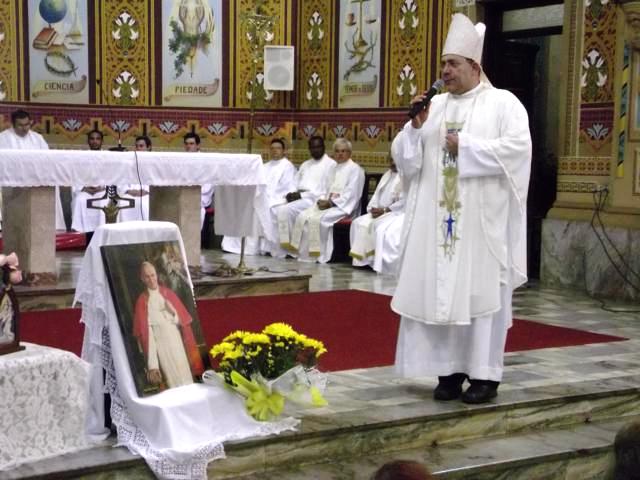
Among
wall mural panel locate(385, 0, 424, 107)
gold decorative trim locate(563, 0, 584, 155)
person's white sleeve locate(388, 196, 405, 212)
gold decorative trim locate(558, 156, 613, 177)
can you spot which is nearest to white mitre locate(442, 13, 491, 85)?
gold decorative trim locate(558, 156, 613, 177)

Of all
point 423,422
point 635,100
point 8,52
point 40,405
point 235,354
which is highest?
point 8,52

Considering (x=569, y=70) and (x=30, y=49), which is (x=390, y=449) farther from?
(x=30, y=49)

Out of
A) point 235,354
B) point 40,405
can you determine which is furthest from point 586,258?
point 40,405

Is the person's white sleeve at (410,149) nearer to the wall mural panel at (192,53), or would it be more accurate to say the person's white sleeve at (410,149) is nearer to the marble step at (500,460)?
the marble step at (500,460)

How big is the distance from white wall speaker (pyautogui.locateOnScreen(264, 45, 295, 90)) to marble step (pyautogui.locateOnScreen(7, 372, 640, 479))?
787 cm

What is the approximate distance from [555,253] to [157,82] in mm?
5586

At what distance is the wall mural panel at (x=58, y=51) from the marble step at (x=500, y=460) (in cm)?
897

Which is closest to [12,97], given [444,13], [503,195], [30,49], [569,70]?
[30,49]

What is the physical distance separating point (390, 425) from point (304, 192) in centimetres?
777

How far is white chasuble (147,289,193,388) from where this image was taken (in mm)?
4289

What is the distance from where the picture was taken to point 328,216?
11.7 metres

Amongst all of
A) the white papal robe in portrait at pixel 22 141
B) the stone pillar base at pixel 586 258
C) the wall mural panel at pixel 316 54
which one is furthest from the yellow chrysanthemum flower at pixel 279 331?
the wall mural panel at pixel 316 54

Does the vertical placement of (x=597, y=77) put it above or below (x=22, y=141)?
above

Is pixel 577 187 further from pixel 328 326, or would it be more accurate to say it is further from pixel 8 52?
pixel 8 52
